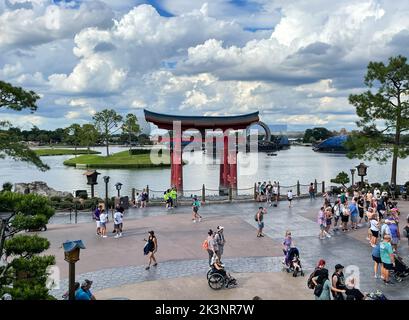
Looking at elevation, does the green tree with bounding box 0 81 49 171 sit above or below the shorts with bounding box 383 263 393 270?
above

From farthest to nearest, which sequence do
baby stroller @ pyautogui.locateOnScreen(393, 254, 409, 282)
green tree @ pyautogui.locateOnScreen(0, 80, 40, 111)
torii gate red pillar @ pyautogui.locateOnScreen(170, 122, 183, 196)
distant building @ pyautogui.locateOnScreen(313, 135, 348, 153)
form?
distant building @ pyautogui.locateOnScreen(313, 135, 348, 153), torii gate red pillar @ pyautogui.locateOnScreen(170, 122, 183, 196), green tree @ pyautogui.locateOnScreen(0, 80, 40, 111), baby stroller @ pyautogui.locateOnScreen(393, 254, 409, 282)

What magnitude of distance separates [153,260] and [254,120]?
2175 centimetres

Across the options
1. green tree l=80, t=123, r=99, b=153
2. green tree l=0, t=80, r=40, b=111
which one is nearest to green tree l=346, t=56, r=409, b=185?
green tree l=0, t=80, r=40, b=111

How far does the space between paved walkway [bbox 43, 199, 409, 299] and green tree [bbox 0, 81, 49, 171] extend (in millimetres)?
3868

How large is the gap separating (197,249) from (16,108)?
11146mm

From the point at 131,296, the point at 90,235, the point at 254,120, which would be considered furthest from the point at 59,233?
the point at 254,120

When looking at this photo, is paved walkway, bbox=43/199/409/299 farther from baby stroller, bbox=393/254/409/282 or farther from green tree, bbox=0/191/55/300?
green tree, bbox=0/191/55/300

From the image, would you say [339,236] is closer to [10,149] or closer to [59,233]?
[59,233]

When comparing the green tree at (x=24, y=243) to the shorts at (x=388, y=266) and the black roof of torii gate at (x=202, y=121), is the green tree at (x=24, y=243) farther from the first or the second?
the black roof of torii gate at (x=202, y=121)

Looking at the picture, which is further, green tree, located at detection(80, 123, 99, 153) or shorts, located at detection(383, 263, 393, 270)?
→ green tree, located at detection(80, 123, 99, 153)

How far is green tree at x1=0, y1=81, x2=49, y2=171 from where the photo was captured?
64.9 feet

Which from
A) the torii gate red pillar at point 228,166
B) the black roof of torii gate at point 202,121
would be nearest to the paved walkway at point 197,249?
the torii gate red pillar at point 228,166

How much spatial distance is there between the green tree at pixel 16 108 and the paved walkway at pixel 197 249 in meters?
3.87

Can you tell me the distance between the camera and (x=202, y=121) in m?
33.1
